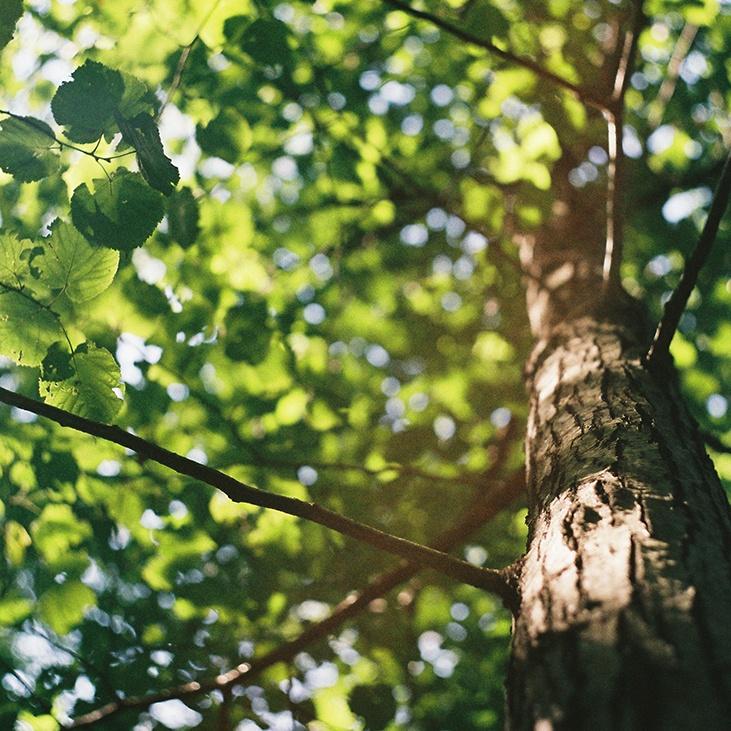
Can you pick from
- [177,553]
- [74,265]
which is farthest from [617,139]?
[177,553]

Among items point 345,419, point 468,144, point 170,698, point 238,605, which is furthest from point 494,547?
point 468,144

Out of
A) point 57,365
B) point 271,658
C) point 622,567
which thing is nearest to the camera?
point 622,567

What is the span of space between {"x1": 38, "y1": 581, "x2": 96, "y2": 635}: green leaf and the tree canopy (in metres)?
0.01

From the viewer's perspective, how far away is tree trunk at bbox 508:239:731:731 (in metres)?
0.88

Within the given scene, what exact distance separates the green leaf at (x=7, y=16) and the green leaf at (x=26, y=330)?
0.49m

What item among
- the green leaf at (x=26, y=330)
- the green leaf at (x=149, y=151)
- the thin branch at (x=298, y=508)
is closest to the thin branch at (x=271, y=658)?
the thin branch at (x=298, y=508)

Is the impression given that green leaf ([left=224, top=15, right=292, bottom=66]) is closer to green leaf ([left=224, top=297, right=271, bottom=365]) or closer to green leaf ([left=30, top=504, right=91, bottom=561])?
green leaf ([left=224, top=297, right=271, bottom=365])

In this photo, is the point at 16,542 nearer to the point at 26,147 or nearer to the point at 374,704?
the point at 374,704

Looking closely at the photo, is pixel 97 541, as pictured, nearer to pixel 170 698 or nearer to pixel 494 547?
pixel 170 698

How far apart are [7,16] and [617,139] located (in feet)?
5.68

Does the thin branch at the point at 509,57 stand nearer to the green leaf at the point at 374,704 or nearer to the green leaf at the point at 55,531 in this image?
the green leaf at the point at 55,531

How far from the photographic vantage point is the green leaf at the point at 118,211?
4.25ft

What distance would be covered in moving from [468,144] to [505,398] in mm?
1575

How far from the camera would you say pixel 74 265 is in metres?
1.35
